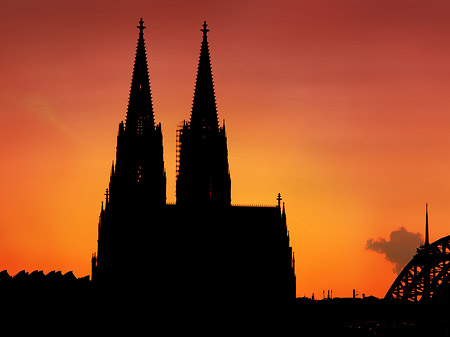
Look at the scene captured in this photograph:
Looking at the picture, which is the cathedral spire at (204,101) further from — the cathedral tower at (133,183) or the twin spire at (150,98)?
the cathedral tower at (133,183)

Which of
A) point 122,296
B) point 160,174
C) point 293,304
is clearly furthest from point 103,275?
point 293,304

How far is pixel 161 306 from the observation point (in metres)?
119

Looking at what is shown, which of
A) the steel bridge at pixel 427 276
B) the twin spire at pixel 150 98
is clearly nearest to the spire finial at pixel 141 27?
the twin spire at pixel 150 98

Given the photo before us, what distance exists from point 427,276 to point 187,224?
30.7m

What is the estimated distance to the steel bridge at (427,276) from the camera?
135 m

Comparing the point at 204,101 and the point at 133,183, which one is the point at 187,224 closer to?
the point at 133,183

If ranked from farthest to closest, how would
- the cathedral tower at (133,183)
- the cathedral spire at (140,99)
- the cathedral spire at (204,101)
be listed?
1. the cathedral spire at (204,101)
2. the cathedral spire at (140,99)
3. the cathedral tower at (133,183)

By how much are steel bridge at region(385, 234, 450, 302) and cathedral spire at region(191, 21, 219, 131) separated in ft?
95.8

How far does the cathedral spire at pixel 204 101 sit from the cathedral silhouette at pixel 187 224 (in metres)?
0.09

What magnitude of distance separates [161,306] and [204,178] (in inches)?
488

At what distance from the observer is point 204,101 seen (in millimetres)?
122312

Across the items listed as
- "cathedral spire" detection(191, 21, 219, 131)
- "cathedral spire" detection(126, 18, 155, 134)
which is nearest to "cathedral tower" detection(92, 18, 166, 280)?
"cathedral spire" detection(126, 18, 155, 134)

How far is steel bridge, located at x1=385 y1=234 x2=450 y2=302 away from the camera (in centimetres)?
13525

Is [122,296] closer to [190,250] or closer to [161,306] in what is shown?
[161,306]
